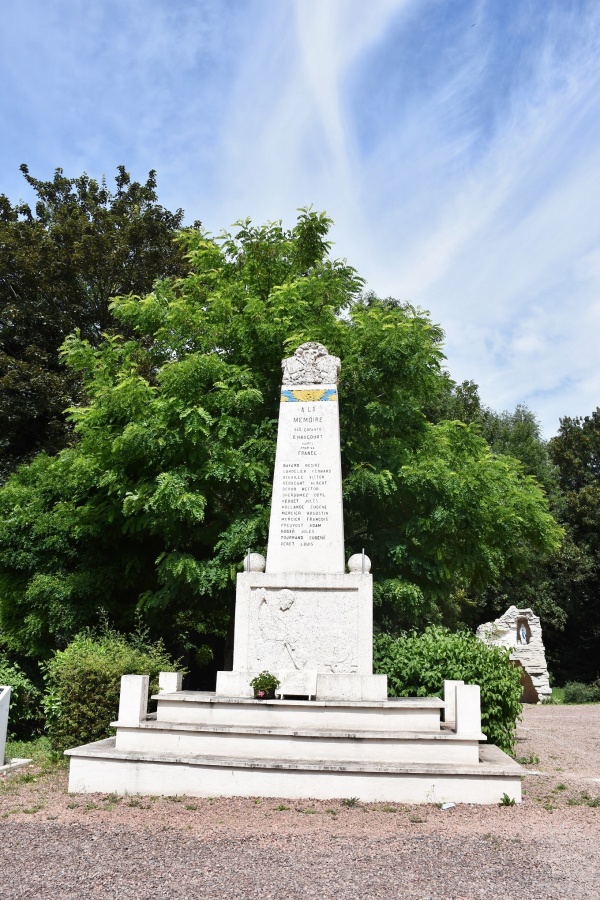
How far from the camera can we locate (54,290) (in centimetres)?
1902

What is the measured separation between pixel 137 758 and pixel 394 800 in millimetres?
2424

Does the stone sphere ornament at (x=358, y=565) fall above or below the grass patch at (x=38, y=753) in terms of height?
above

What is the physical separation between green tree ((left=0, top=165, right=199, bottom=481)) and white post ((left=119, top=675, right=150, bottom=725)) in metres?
11.8

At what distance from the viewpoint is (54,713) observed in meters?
9.82

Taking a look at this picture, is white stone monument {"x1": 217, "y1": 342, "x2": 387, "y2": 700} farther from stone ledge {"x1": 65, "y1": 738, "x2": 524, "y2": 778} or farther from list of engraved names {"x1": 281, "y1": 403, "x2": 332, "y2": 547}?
stone ledge {"x1": 65, "y1": 738, "x2": 524, "y2": 778}

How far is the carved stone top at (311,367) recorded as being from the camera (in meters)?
9.30

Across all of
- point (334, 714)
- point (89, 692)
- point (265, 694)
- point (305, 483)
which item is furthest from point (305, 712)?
point (89, 692)

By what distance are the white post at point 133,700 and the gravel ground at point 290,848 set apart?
30.9 inches

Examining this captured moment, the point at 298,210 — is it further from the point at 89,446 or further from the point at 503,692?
the point at 503,692

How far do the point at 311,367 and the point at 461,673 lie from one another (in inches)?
170

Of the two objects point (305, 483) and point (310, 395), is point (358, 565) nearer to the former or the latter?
point (305, 483)

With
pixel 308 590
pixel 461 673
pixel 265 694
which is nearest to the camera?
pixel 265 694

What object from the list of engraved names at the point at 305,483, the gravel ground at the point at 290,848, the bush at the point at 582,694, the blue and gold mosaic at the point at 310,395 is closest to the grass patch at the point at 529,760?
the gravel ground at the point at 290,848

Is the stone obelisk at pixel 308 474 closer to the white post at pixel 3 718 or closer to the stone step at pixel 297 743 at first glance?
the stone step at pixel 297 743
